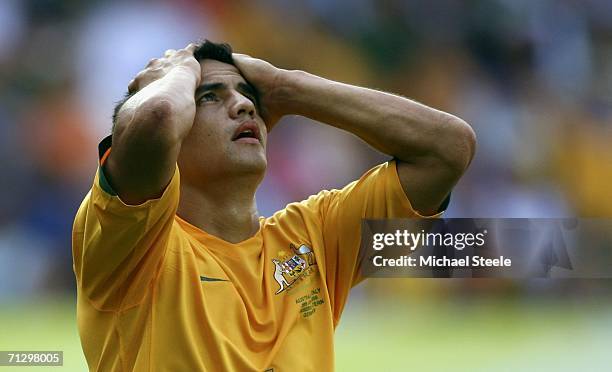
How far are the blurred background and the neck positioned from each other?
1431mm

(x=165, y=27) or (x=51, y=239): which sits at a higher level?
(x=165, y=27)

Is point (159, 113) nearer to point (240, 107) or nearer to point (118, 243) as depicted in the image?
point (118, 243)

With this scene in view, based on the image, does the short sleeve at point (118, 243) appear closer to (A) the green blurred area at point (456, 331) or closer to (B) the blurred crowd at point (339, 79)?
(A) the green blurred area at point (456, 331)

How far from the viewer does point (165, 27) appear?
3066mm

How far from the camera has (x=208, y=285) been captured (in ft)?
4.24

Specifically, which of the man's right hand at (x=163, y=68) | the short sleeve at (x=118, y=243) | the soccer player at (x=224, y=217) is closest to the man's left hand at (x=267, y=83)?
the soccer player at (x=224, y=217)

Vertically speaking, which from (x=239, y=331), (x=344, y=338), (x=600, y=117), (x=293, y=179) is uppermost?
(x=600, y=117)

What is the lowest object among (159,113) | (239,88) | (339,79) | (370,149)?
(159,113)

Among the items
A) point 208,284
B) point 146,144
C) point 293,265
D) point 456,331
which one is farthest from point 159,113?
point 456,331

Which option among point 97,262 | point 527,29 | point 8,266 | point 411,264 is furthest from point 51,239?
point 527,29

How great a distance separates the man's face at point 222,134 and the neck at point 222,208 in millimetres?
22

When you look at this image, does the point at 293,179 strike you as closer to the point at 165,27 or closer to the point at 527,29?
the point at 165,27

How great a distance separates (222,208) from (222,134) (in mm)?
142

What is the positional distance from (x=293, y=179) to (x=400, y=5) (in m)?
0.94
